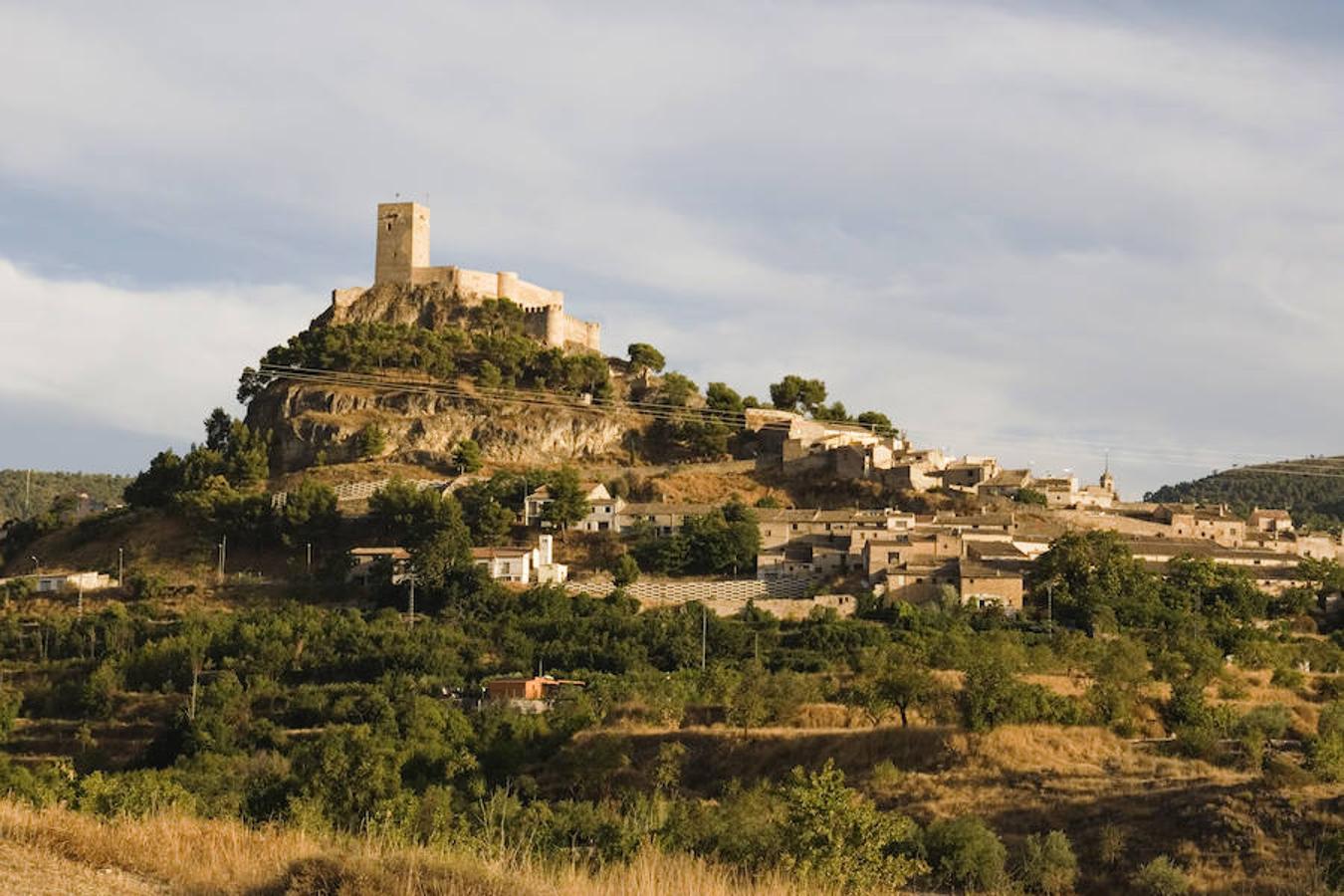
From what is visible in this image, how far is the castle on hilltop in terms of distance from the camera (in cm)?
6738

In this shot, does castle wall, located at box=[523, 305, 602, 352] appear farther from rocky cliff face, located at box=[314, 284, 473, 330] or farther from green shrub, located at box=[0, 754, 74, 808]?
green shrub, located at box=[0, 754, 74, 808]

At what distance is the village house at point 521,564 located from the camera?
152ft

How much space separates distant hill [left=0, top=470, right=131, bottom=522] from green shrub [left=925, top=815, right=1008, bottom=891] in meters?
87.2

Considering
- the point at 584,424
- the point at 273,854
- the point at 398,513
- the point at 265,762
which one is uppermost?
the point at 584,424

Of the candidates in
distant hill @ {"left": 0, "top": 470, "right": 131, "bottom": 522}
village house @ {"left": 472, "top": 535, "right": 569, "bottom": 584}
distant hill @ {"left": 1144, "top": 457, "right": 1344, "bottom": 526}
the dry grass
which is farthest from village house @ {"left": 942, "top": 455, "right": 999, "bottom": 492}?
distant hill @ {"left": 0, "top": 470, "right": 131, "bottom": 522}

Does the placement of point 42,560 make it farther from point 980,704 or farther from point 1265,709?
point 1265,709

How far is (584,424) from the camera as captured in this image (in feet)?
200

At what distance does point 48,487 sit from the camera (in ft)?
373

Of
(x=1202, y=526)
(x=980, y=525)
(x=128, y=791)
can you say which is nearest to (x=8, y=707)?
(x=128, y=791)

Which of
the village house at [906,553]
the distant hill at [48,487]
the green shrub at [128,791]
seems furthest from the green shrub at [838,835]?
the distant hill at [48,487]

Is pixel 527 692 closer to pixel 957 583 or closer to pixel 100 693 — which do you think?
pixel 100 693

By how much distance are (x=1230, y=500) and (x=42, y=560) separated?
228 feet

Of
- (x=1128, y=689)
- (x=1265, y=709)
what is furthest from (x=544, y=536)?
(x=1265, y=709)

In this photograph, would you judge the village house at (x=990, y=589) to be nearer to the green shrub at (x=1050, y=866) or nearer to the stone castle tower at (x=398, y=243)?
the green shrub at (x=1050, y=866)
